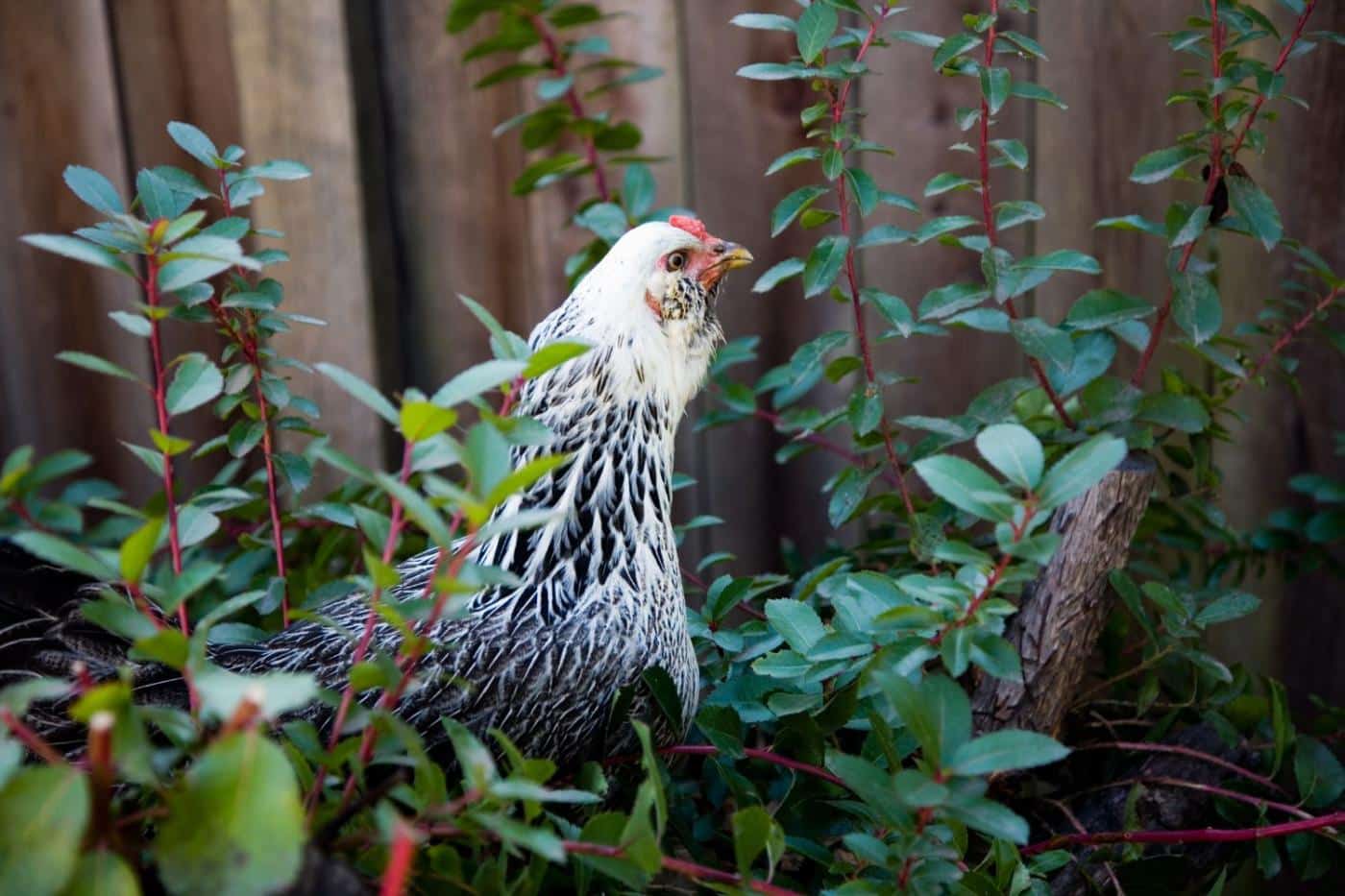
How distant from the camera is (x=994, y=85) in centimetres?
110

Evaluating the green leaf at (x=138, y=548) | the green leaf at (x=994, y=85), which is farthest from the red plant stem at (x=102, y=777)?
the green leaf at (x=994, y=85)


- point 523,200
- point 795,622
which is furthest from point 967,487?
point 523,200

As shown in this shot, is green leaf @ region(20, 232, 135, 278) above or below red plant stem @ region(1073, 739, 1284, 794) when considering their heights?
above

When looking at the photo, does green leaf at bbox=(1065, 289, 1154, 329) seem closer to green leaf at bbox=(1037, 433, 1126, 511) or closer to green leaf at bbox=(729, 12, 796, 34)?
green leaf at bbox=(729, 12, 796, 34)

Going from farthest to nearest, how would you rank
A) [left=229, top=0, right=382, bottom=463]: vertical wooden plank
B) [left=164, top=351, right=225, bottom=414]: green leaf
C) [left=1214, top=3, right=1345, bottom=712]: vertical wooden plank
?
[left=229, top=0, right=382, bottom=463]: vertical wooden plank, [left=1214, top=3, right=1345, bottom=712]: vertical wooden plank, [left=164, top=351, right=225, bottom=414]: green leaf

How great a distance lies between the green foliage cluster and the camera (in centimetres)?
58

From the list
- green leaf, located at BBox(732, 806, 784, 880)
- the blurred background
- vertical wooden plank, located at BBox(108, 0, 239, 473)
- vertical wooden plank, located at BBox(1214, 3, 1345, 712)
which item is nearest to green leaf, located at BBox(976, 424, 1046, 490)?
green leaf, located at BBox(732, 806, 784, 880)

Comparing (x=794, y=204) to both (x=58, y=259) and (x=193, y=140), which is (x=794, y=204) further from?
(x=58, y=259)

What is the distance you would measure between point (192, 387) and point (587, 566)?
50cm

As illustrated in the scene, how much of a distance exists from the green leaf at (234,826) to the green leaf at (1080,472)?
472mm

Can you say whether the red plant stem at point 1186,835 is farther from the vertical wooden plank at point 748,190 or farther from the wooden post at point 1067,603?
the vertical wooden plank at point 748,190

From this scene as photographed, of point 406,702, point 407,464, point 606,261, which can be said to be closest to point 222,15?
point 606,261

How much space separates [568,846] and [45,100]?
1.88 metres

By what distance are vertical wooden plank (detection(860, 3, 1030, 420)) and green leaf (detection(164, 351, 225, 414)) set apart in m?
1.30
